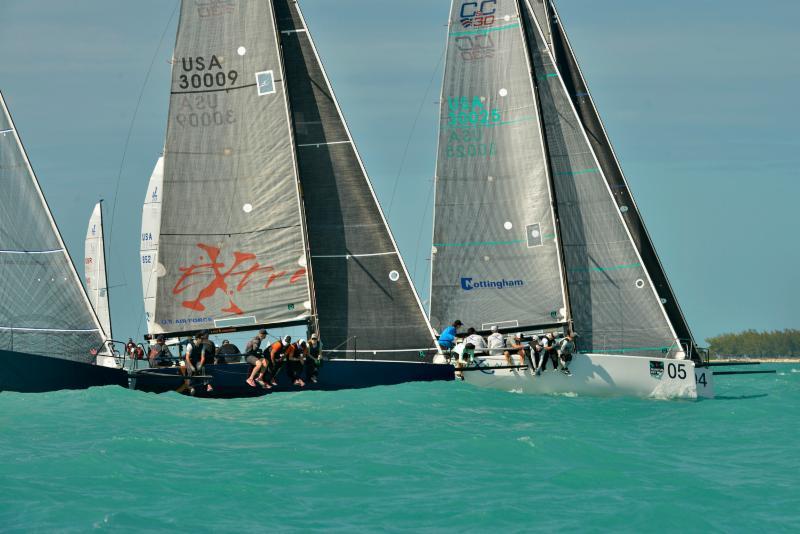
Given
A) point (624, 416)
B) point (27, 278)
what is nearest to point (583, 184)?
point (624, 416)

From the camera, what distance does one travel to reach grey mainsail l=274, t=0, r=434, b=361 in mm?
27062

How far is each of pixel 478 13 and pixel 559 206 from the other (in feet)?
16.0

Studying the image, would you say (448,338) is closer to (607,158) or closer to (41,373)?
(607,158)

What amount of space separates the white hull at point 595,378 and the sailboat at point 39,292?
7725 millimetres

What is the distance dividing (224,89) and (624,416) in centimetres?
1074

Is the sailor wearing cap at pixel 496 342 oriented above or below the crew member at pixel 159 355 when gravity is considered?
above

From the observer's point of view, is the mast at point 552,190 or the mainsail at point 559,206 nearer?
the mast at point 552,190

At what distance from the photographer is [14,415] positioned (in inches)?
883

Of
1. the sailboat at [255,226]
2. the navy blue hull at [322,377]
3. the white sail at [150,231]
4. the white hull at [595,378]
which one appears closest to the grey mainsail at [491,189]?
the white hull at [595,378]

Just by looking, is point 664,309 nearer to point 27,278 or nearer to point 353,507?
point 27,278

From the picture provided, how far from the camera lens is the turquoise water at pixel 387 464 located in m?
14.8

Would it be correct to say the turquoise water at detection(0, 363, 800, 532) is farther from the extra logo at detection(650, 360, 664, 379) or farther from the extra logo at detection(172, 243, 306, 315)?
the extra logo at detection(172, 243, 306, 315)

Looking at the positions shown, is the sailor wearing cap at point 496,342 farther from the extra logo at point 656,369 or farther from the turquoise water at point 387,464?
the extra logo at point 656,369

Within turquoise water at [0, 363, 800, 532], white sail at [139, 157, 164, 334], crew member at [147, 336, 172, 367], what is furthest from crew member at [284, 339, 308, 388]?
white sail at [139, 157, 164, 334]
